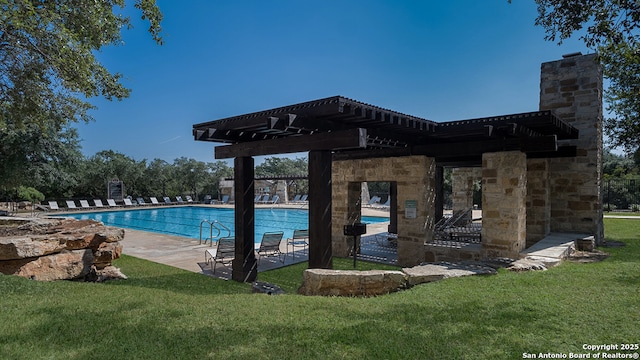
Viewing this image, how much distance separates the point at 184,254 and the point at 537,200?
1047 cm

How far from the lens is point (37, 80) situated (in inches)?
292

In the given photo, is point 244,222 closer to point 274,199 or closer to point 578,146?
point 578,146

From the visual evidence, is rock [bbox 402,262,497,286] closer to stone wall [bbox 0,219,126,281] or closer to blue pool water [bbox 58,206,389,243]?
stone wall [bbox 0,219,126,281]

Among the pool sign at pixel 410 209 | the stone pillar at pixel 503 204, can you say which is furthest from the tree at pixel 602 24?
the pool sign at pixel 410 209

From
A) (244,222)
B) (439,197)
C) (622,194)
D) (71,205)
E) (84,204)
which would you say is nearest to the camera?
(244,222)

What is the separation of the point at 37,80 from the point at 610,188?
2971 centimetres

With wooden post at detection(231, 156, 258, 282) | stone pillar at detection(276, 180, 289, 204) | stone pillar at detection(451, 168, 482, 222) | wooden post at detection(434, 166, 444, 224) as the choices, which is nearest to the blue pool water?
→ stone pillar at detection(451, 168, 482, 222)

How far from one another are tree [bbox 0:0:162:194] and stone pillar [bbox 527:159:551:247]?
1045 cm


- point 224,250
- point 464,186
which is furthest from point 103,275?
point 464,186

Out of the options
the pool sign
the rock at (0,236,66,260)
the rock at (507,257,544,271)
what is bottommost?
the rock at (507,257,544,271)

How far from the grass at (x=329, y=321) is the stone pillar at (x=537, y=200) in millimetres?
4496

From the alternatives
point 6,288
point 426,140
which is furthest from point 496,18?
point 6,288

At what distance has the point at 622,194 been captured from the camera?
22109mm

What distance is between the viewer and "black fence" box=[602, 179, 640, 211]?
2147 centimetres
